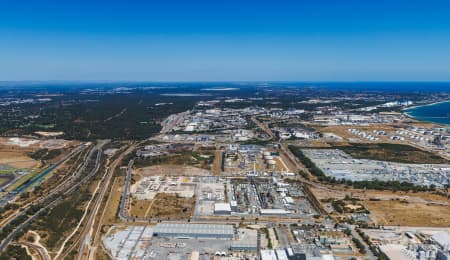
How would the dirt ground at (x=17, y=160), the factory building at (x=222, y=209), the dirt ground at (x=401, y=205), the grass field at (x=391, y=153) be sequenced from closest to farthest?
the dirt ground at (x=401, y=205)
the factory building at (x=222, y=209)
the dirt ground at (x=17, y=160)
the grass field at (x=391, y=153)

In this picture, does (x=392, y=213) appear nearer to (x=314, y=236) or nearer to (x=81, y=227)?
(x=314, y=236)

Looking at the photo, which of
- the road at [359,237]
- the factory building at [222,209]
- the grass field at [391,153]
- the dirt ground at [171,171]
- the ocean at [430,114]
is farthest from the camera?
the ocean at [430,114]

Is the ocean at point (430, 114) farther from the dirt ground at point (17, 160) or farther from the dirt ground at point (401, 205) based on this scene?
the dirt ground at point (17, 160)

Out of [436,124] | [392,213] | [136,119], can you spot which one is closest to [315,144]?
[392,213]

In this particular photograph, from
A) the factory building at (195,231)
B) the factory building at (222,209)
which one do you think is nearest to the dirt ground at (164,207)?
the factory building at (222,209)

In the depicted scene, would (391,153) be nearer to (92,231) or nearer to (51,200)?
(92,231)

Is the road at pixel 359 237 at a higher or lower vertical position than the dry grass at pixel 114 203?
lower

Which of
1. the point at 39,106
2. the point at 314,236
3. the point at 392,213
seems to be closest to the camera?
the point at 314,236
